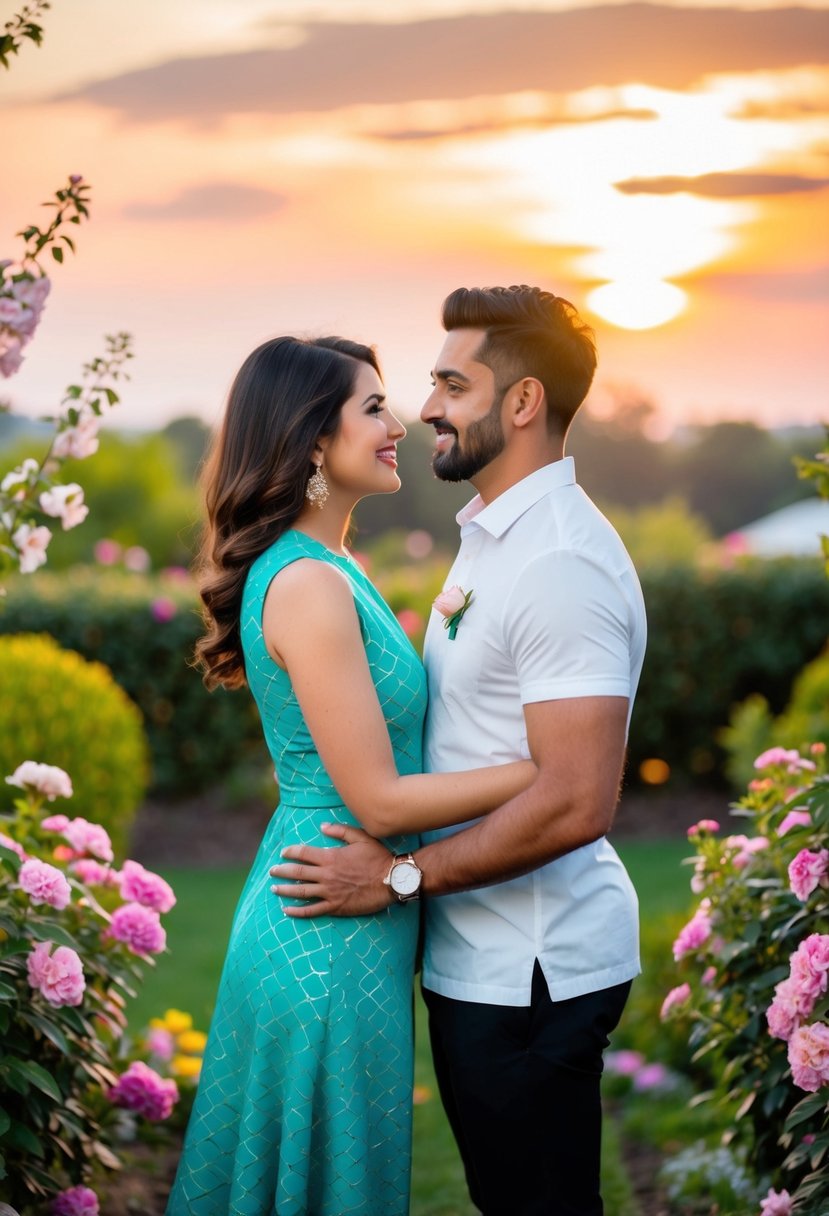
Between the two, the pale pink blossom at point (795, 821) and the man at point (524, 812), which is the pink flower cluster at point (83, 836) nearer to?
the man at point (524, 812)

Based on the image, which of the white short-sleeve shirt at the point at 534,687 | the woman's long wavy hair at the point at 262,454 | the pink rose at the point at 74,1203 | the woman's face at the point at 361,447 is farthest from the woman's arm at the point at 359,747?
the pink rose at the point at 74,1203

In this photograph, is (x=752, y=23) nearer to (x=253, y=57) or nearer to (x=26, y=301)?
(x=253, y=57)

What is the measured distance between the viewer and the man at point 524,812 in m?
2.48

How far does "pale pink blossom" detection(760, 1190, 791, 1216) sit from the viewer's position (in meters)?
2.87

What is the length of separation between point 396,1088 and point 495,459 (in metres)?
1.32

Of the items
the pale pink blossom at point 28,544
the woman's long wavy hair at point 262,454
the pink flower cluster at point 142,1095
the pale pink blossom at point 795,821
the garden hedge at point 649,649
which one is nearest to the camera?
the woman's long wavy hair at point 262,454

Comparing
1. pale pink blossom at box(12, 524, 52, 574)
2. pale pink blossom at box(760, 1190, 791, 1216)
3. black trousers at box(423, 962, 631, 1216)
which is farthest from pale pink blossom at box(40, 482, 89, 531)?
pale pink blossom at box(760, 1190, 791, 1216)

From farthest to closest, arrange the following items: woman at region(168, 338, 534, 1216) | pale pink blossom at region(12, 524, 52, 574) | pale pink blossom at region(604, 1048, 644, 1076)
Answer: pale pink blossom at region(604, 1048, 644, 1076)
pale pink blossom at region(12, 524, 52, 574)
woman at region(168, 338, 534, 1216)

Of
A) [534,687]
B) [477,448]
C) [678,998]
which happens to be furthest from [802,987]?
[477,448]

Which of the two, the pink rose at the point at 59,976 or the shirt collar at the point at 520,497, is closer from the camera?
the shirt collar at the point at 520,497

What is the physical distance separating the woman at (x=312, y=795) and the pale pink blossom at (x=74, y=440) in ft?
1.92


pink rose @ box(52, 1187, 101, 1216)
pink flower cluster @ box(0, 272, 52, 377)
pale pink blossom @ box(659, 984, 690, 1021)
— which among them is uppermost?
pink flower cluster @ box(0, 272, 52, 377)

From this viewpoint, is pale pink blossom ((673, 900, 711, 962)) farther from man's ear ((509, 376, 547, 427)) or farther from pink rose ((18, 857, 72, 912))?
pink rose ((18, 857, 72, 912))

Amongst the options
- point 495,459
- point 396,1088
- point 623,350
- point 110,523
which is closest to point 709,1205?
point 396,1088
